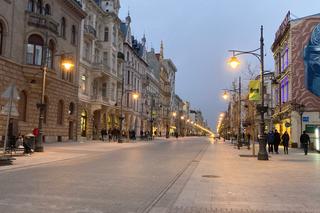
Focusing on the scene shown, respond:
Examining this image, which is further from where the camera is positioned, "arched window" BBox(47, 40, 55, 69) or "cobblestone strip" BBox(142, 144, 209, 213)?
"arched window" BBox(47, 40, 55, 69)

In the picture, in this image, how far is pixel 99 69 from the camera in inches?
2122

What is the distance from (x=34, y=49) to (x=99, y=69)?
17.8 m

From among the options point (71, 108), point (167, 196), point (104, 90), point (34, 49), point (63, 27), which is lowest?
point (167, 196)

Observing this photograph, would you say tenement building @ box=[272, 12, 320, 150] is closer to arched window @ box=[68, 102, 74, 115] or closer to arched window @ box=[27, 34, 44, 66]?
arched window @ box=[68, 102, 74, 115]

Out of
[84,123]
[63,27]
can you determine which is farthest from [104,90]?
[63,27]

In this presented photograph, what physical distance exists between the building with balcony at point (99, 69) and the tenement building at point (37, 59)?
5.20m

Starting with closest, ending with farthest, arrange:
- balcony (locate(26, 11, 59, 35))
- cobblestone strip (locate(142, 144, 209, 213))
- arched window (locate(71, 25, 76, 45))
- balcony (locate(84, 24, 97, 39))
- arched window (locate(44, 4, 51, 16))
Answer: cobblestone strip (locate(142, 144, 209, 213)), balcony (locate(26, 11, 59, 35)), arched window (locate(44, 4, 51, 16)), arched window (locate(71, 25, 76, 45)), balcony (locate(84, 24, 97, 39))

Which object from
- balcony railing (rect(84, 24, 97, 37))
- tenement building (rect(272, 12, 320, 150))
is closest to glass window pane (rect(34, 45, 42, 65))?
balcony railing (rect(84, 24, 97, 37))

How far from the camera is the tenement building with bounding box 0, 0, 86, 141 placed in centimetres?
3281

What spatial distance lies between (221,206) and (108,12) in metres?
53.0

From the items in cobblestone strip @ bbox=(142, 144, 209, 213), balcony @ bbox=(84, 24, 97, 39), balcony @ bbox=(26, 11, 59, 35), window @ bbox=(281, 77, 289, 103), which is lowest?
cobblestone strip @ bbox=(142, 144, 209, 213)

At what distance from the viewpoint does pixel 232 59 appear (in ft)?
81.2

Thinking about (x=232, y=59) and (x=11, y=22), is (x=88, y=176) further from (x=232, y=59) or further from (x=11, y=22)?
(x=11, y=22)

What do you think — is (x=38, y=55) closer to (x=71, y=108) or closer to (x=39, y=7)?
(x=39, y=7)
